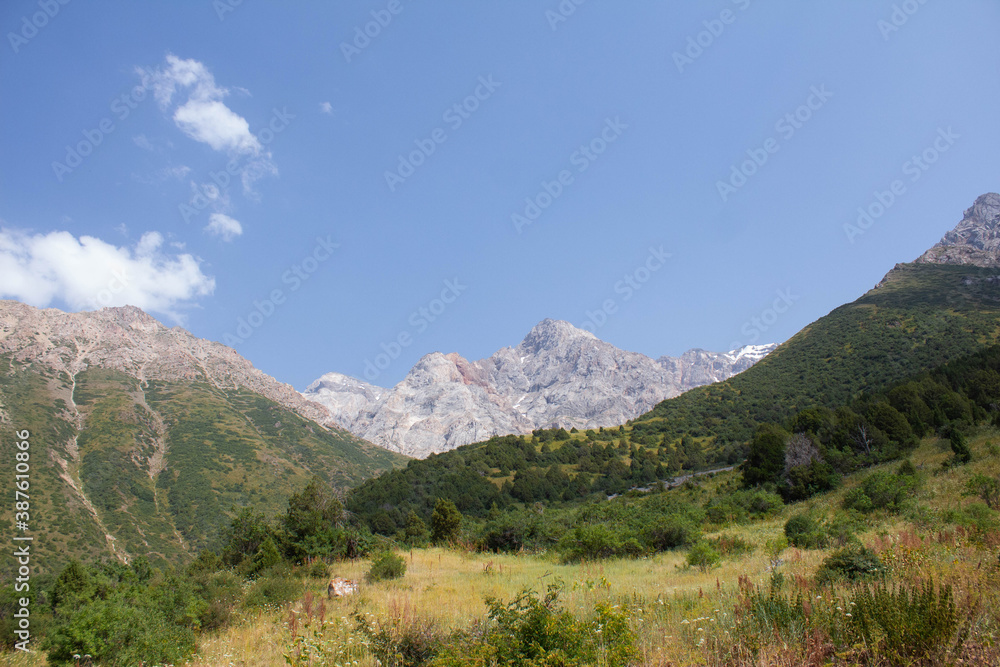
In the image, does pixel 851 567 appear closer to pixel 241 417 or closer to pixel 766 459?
pixel 766 459

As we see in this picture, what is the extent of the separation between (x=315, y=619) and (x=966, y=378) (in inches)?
1780

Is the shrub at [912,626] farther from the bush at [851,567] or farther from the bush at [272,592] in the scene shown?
the bush at [272,592]

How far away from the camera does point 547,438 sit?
8444 cm

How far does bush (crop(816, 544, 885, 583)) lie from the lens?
23.4ft

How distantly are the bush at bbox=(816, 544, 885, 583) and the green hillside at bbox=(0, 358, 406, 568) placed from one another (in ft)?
232

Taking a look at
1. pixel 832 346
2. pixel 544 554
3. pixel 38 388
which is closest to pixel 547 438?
pixel 832 346

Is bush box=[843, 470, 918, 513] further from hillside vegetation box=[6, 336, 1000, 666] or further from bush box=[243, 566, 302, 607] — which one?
bush box=[243, 566, 302, 607]

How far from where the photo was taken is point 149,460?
398 feet

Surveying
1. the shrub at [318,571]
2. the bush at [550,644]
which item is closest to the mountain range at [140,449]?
the shrub at [318,571]

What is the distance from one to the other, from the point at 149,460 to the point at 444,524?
132356 millimetres

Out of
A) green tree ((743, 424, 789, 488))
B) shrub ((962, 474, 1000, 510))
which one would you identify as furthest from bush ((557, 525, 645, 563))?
green tree ((743, 424, 789, 488))

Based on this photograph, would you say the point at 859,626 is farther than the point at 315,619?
No

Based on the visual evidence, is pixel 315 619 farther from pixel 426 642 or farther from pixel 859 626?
pixel 859 626

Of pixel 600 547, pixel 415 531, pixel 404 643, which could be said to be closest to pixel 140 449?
pixel 415 531
